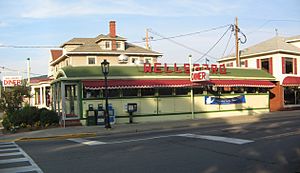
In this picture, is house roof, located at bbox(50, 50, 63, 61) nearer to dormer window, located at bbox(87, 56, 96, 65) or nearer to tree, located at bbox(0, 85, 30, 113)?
dormer window, located at bbox(87, 56, 96, 65)

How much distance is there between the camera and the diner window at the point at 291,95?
32.5m

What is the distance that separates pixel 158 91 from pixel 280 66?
42.0 feet

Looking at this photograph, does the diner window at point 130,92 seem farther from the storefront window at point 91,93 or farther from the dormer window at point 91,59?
the dormer window at point 91,59

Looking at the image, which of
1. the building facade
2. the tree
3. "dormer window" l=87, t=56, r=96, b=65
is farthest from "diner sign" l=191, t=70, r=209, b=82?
"dormer window" l=87, t=56, r=96, b=65

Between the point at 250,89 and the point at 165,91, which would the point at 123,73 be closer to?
the point at 165,91

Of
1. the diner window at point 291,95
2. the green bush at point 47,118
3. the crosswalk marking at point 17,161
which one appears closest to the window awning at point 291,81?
the diner window at point 291,95

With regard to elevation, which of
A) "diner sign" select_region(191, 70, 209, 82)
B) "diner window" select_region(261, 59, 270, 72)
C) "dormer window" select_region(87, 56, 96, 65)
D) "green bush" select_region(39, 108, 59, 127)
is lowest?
"green bush" select_region(39, 108, 59, 127)

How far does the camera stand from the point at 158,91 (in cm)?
2488

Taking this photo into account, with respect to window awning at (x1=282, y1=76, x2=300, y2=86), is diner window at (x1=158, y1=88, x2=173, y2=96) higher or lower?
lower

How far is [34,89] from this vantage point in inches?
1889

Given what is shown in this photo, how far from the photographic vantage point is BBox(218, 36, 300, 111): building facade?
31.6 metres

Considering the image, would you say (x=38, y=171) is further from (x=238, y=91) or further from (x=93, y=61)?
(x=93, y=61)

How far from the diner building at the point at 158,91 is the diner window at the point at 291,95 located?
1811 millimetres

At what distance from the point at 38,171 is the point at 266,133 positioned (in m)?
9.70
